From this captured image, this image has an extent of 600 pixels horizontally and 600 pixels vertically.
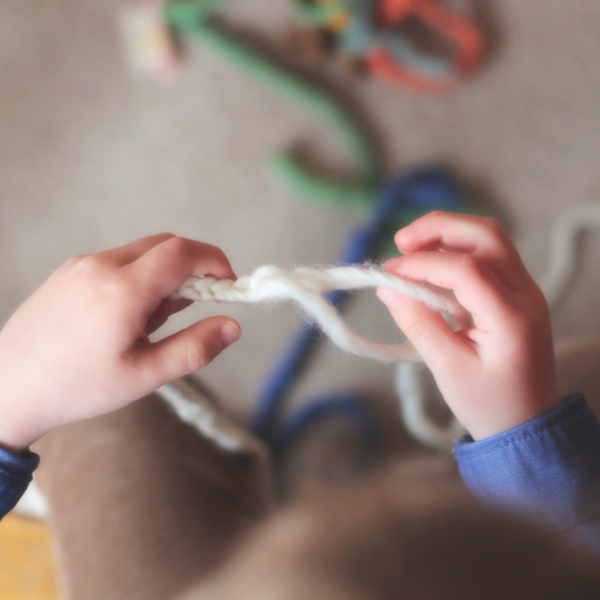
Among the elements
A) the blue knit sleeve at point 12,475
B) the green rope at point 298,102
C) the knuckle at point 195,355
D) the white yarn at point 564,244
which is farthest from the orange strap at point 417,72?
the blue knit sleeve at point 12,475

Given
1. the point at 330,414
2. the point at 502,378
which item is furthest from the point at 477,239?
the point at 330,414

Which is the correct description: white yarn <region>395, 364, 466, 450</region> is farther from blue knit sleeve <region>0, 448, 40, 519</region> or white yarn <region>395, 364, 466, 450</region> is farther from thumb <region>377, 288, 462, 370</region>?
blue knit sleeve <region>0, 448, 40, 519</region>

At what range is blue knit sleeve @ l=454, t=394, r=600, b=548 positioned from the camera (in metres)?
0.41

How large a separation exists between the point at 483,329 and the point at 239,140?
72 cm

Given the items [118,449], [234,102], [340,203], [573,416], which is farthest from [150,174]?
Answer: [573,416]

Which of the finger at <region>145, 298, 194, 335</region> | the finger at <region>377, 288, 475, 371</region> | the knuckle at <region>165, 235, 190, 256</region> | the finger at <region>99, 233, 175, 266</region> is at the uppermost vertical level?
the finger at <region>99, 233, 175, 266</region>

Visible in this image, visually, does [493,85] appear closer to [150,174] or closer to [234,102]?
[234,102]

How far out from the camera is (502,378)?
1.31 ft

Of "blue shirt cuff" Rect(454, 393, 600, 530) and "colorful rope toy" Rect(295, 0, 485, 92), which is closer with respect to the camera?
"blue shirt cuff" Rect(454, 393, 600, 530)

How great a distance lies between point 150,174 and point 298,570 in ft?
2.83

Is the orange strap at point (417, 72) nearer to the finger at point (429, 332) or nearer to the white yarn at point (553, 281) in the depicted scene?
the white yarn at point (553, 281)

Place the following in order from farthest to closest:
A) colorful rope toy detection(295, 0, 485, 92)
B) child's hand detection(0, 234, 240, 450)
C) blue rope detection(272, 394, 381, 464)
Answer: colorful rope toy detection(295, 0, 485, 92) → blue rope detection(272, 394, 381, 464) → child's hand detection(0, 234, 240, 450)

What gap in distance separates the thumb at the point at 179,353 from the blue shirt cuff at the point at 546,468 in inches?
9.9

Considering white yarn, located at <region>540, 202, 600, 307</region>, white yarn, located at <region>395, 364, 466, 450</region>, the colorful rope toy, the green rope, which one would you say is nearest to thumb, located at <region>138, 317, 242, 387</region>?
white yarn, located at <region>395, 364, 466, 450</region>
